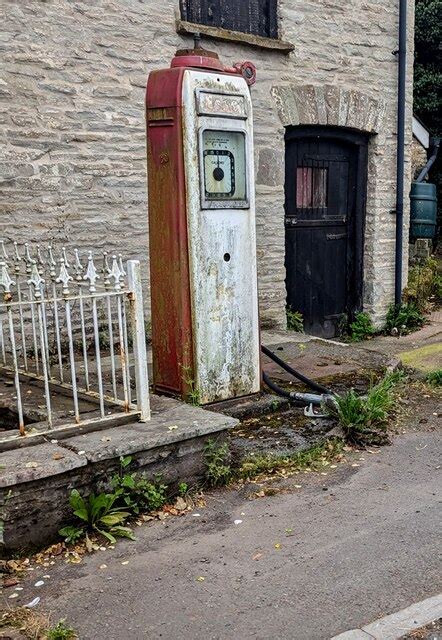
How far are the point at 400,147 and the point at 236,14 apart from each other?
9.60 ft

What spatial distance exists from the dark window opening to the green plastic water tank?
11.3ft

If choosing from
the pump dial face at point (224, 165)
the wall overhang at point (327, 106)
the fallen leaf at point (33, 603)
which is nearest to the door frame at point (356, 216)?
the wall overhang at point (327, 106)

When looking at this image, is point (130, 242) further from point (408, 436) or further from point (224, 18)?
point (408, 436)

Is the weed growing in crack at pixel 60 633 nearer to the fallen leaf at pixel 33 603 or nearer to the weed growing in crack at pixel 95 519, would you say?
the fallen leaf at pixel 33 603

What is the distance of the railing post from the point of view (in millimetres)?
4169

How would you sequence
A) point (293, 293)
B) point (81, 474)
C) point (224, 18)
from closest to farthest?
point (81, 474)
point (224, 18)
point (293, 293)

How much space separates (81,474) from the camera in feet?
12.2

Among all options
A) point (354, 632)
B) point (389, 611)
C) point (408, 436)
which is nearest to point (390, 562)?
point (389, 611)

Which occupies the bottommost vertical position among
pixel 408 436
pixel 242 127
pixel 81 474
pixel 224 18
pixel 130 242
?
pixel 408 436

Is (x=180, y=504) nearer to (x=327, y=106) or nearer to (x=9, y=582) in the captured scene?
(x=9, y=582)

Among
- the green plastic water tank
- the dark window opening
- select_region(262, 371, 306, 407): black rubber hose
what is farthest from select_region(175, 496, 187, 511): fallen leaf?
the green plastic water tank

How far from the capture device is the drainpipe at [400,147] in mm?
9219

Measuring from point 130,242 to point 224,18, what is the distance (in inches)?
108

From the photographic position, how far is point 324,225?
359 inches
